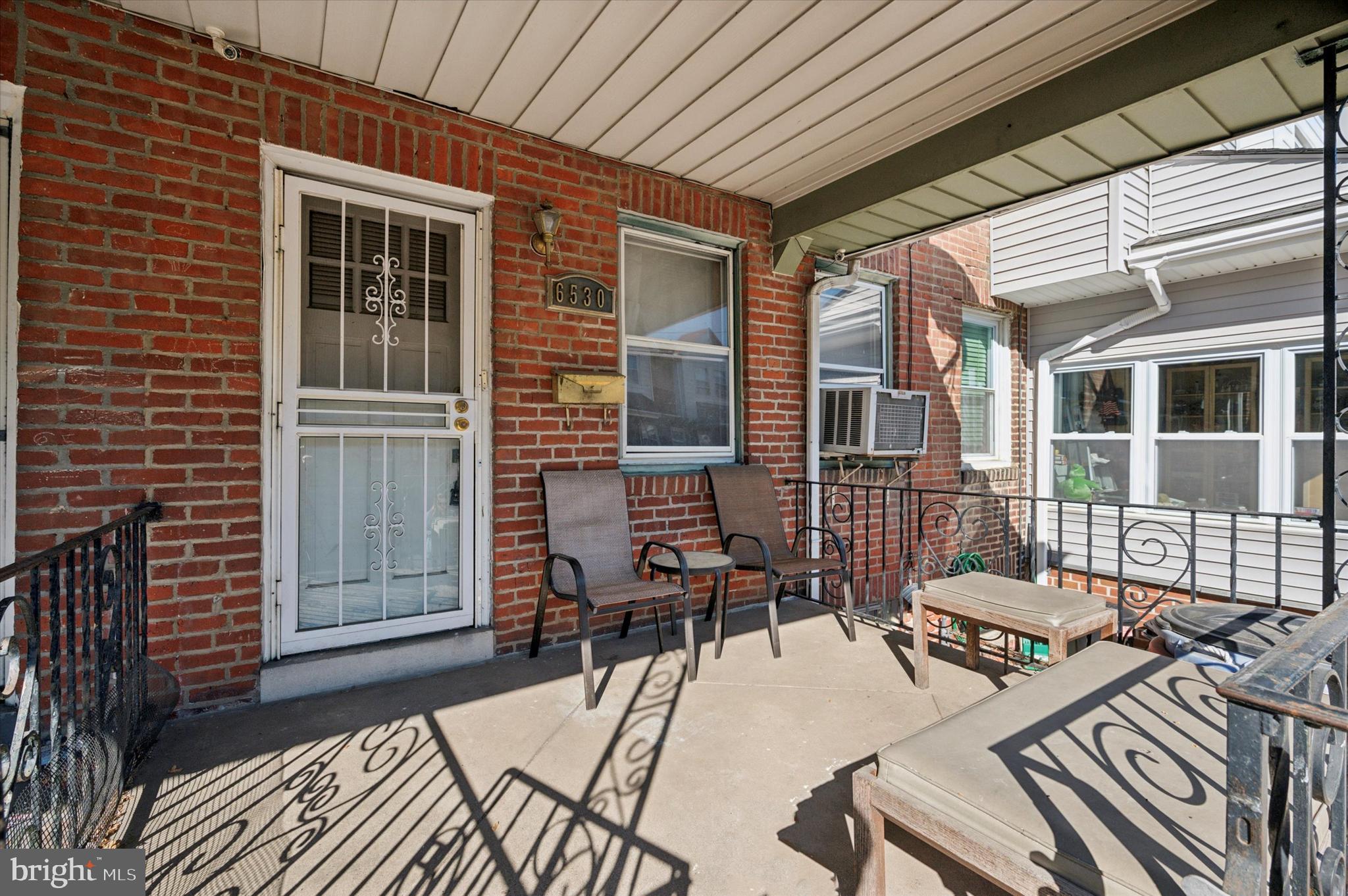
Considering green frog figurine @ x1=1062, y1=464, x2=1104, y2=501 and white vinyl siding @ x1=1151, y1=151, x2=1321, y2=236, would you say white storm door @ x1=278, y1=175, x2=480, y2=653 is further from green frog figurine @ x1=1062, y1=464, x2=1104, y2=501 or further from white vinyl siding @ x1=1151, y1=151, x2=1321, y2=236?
green frog figurine @ x1=1062, y1=464, x2=1104, y2=501

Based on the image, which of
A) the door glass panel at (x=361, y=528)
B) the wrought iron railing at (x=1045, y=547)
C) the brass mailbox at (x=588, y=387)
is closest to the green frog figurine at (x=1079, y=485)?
the wrought iron railing at (x=1045, y=547)

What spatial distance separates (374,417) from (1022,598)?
2.93 m

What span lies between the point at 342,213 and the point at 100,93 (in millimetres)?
830

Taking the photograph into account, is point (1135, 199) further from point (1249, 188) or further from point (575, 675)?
point (575, 675)

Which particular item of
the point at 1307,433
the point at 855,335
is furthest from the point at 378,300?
the point at 1307,433

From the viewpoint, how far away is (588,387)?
10.6 ft

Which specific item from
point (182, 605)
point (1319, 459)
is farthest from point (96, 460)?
point (1319, 459)

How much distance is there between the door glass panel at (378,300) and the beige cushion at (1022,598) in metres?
2.53

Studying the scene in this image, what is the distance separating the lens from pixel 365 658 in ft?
8.75

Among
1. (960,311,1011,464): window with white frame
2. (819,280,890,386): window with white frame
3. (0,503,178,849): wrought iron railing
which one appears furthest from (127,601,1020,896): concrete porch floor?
(960,311,1011,464): window with white frame

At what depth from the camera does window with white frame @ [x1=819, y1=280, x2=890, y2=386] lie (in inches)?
186

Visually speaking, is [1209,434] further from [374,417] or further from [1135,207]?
[374,417]

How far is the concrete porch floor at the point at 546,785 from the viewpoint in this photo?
5.09ft

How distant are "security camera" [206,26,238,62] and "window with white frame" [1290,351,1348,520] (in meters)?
6.90
